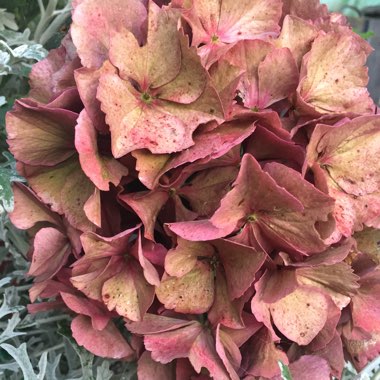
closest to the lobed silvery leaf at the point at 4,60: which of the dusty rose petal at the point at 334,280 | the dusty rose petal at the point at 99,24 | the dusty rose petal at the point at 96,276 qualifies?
the dusty rose petal at the point at 99,24

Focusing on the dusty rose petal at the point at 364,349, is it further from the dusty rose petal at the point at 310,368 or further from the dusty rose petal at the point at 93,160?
the dusty rose petal at the point at 93,160

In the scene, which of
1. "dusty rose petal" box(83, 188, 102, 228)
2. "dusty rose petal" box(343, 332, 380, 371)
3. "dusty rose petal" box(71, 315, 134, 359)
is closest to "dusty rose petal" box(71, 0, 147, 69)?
"dusty rose petal" box(83, 188, 102, 228)

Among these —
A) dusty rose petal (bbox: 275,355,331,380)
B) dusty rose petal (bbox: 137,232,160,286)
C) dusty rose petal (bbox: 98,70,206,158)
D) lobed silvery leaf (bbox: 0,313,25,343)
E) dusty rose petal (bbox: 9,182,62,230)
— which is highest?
dusty rose petal (bbox: 98,70,206,158)

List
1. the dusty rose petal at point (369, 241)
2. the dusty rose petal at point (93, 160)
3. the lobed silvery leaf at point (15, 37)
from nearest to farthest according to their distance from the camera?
the dusty rose petal at point (93, 160), the dusty rose petal at point (369, 241), the lobed silvery leaf at point (15, 37)

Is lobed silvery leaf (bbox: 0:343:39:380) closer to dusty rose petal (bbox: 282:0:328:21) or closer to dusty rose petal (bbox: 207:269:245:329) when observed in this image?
dusty rose petal (bbox: 207:269:245:329)

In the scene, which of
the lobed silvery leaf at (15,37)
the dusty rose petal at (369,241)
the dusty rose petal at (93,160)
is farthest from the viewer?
the lobed silvery leaf at (15,37)
